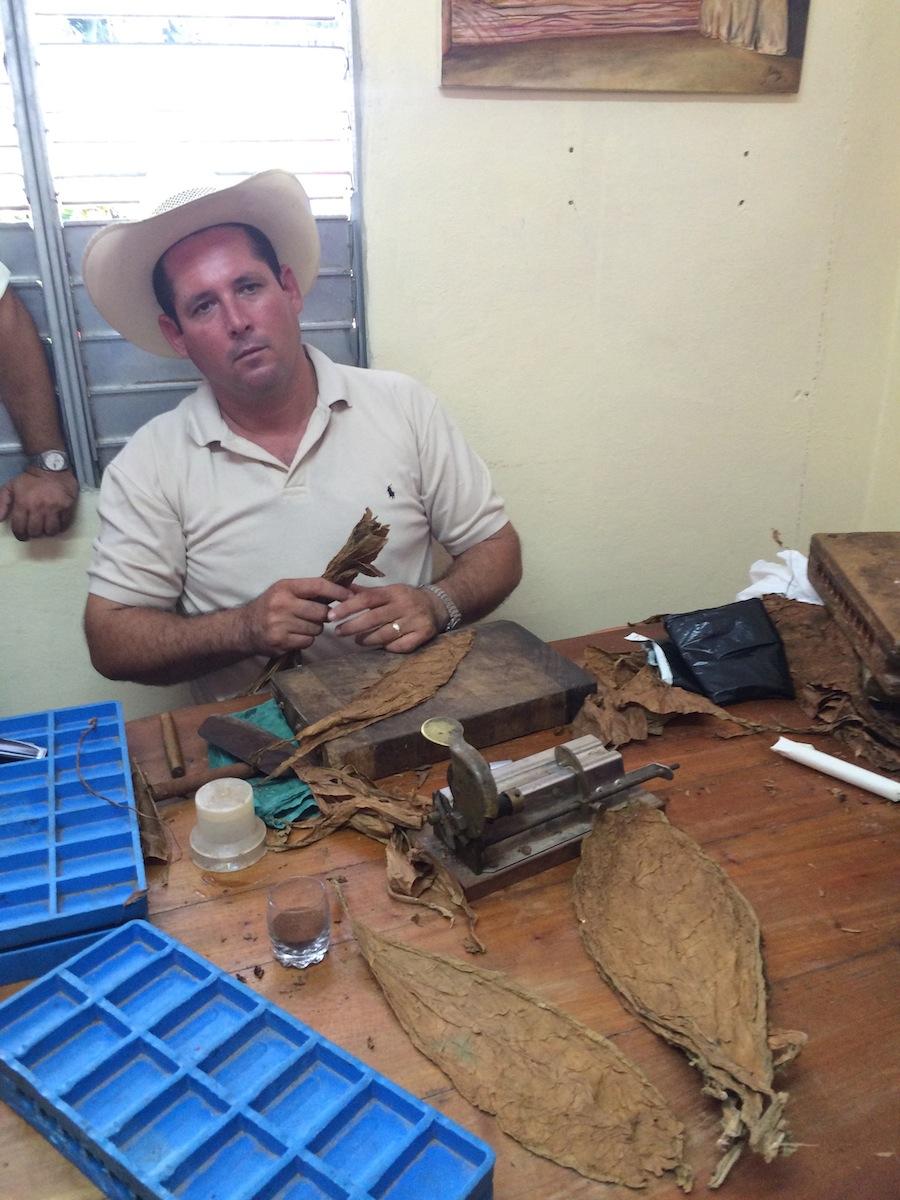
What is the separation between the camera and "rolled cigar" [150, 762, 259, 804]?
1.21 metres

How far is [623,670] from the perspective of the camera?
60.6 inches

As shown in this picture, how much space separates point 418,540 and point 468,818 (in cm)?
105

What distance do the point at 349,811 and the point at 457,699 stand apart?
0.29 m

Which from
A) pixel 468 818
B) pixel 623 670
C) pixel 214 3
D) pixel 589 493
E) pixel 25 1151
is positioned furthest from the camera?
pixel 589 493

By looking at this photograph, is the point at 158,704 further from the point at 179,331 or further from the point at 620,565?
the point at 620,565

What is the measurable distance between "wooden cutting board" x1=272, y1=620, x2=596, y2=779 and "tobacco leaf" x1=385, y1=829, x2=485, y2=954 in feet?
0.63

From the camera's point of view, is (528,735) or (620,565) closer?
(528,735)

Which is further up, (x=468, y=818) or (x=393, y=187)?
(x=393, y=187)

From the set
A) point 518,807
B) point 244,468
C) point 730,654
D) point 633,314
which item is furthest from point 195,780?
point 633,314

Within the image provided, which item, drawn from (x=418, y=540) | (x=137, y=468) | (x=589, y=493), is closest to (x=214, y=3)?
(x=137, y=468)

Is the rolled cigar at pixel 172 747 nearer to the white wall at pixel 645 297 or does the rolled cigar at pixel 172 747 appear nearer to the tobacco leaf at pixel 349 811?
the tobacco leaf at pixel 349 811

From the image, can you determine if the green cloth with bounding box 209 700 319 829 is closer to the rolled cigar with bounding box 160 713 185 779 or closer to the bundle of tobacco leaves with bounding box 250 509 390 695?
the rolled cigar with bounding box 160 713 185 779

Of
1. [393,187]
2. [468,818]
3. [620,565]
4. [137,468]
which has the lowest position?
[620,565]

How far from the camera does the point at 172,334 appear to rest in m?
1.82
